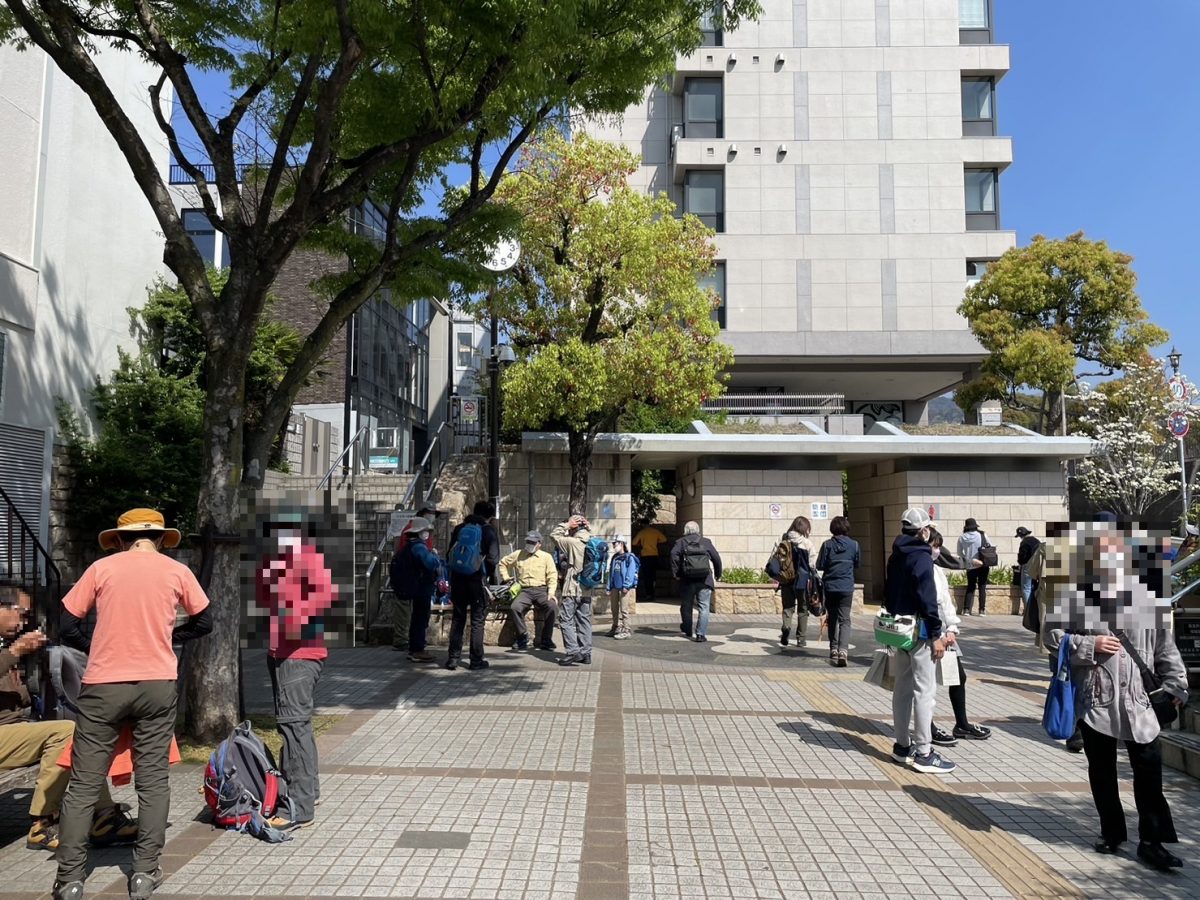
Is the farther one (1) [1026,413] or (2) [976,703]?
(1) [1026,413]

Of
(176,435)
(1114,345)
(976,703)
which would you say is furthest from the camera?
(1114,345)

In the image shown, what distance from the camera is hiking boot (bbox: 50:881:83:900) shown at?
369cm

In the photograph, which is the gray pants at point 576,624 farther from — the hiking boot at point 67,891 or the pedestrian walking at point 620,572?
the hiking boot at point 67,891

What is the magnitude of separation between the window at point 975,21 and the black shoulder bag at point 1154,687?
29.5 meters

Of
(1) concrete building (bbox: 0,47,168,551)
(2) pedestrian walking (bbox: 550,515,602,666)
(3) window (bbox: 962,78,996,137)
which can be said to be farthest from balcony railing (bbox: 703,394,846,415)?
(1) concrete building (bbox: 0,47,168,551)

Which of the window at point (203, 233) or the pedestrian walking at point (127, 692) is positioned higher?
the window at point (203, 233)

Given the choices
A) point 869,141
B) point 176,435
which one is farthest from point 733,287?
point 176,435

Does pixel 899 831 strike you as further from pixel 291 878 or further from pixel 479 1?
pixel 479 1

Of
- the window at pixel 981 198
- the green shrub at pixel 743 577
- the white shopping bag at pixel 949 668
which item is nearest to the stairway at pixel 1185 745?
the white shopping bag at pixel 949 668

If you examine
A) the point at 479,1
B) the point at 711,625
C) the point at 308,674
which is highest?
the point at 479,1

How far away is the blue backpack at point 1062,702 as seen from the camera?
14.8 ft

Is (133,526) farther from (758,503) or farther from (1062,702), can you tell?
(758,503)

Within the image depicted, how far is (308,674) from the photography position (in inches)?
192

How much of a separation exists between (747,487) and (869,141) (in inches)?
639
